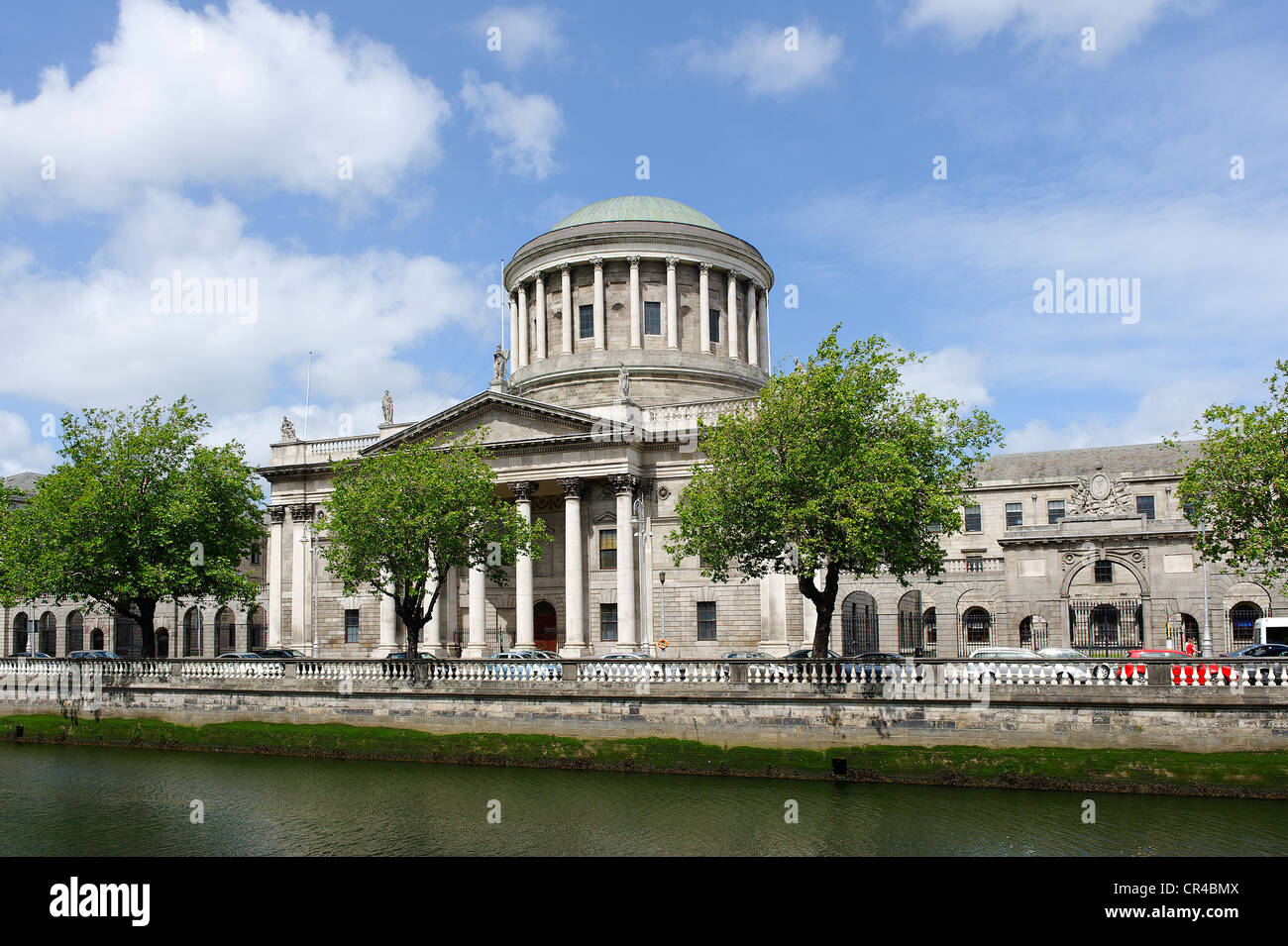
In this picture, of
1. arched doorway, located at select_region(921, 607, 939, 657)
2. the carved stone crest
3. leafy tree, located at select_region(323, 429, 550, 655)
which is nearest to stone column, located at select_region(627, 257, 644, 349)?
arched doorway, located at select_region(921, 607, 939, 657)

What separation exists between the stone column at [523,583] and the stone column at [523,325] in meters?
14.6

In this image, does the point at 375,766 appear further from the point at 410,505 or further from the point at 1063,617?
the point at 1063,617

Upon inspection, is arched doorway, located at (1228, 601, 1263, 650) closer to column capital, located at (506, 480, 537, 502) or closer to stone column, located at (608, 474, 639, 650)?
stone column, located at (608, 474, 639, 650)

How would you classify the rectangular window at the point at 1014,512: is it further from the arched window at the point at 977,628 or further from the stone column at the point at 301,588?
the stone column at the point at 301,588

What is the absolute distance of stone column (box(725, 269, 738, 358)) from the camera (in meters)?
61.5

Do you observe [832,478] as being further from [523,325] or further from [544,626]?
[523,325]

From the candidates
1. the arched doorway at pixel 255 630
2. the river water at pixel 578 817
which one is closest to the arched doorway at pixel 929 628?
the river water at pixel 578 817

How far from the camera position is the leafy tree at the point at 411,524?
121 feet

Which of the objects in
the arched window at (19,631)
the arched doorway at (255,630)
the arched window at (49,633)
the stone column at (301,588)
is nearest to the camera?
the stone column at (301,588)

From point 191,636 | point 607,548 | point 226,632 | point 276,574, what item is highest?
point 607,548

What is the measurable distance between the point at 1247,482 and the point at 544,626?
32875 mm

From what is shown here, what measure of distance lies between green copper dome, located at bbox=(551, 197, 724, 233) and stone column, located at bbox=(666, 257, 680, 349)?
9.79ft

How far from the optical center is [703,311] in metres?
60.6

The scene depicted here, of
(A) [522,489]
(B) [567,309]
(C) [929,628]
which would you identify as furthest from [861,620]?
(B) [567,309]
